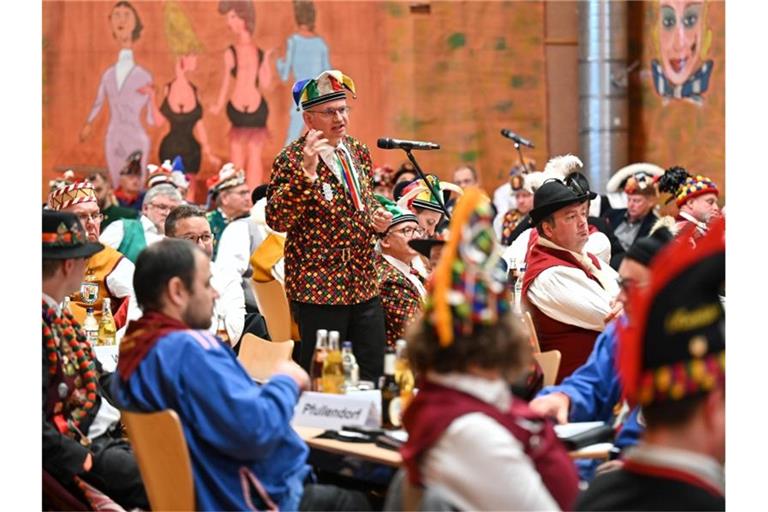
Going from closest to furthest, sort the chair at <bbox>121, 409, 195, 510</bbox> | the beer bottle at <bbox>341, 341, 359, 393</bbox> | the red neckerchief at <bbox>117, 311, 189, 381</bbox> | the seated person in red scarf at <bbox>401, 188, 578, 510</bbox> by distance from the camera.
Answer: the seated person in red scarf at <bbox>401, 188, 578, 510</bbox>, the chair at <bbox>121, 409, 195, 510</bbox>, the red neckerchief at <bbox>117, 311, 189, 381</bbox>, the beer bottle at <bbox>341, 341, 359, 393</bbox>

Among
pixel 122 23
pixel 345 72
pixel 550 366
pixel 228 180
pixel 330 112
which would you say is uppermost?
pixel 122 23

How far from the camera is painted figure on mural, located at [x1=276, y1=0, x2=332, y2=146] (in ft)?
38.5

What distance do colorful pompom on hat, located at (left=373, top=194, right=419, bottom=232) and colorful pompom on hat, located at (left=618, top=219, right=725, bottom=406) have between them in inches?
128

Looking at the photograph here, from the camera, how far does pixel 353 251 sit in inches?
213

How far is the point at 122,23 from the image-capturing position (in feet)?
37.1

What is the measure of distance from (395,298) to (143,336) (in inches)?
97.9

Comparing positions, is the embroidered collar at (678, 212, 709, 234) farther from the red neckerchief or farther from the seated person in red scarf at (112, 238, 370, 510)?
the red neckerchief

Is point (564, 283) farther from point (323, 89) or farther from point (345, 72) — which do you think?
point (345, 72)

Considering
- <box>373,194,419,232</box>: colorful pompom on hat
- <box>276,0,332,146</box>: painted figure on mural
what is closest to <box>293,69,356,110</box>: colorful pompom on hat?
<box>373,194,419,232</box>: colorful pompom on hat

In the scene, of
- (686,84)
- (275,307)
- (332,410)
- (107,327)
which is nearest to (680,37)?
(686,84)

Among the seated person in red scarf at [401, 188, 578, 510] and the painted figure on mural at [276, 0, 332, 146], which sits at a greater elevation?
the painted figure on mural at [276, 0, 332, 146]

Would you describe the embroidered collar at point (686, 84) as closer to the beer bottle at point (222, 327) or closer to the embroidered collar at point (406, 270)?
the embroidered collar at point (406, 270)

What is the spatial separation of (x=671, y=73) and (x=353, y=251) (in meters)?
6.82
